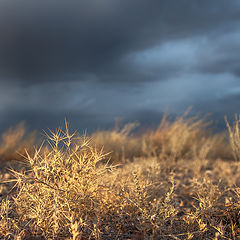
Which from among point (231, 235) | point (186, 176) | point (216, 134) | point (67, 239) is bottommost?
point (216, 134)

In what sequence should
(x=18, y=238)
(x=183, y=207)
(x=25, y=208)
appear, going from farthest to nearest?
(x=183, y=207) → (x=25, y=208) → (x=18, y=238)

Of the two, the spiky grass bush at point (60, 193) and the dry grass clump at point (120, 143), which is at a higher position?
the spiky grass bush at point (60, 193)

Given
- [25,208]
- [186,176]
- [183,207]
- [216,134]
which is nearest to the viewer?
[25,208]

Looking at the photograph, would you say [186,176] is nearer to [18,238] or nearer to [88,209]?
[88,209]

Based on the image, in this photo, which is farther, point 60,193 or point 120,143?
point 120,143

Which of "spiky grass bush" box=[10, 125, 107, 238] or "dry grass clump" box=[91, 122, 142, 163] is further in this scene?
"dry grass clump" box=[91, 122, 142, 163]

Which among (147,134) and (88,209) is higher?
(88,209)

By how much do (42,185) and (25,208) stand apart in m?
0.29

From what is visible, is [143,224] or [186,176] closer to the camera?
[143,224]

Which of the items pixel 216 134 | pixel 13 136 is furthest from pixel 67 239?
pixel 216 134

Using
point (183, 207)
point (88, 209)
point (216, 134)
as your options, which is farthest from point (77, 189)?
point (216, 134)

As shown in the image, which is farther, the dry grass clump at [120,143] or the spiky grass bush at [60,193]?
the dry grass clump at [120,143]

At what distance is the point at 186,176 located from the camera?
5961 millimetres

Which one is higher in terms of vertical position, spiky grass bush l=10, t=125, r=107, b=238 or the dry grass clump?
spiky grass bush l=10, t=125, r=107, b=238
